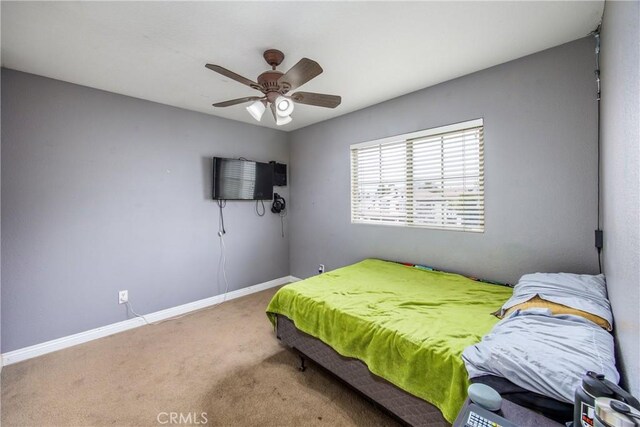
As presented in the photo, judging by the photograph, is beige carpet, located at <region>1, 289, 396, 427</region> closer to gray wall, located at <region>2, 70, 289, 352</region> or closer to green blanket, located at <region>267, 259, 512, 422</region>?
green blanket, located at <region>267, 259, 512, 422</region>

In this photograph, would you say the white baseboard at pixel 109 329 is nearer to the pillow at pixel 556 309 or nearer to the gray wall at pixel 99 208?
the gray wall at pixel 99 208

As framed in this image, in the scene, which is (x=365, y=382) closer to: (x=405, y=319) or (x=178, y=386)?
(x=405, y=319)

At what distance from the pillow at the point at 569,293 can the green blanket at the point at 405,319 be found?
0.23 meters

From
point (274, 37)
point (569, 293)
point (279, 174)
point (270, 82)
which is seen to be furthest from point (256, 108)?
point (569, 293)

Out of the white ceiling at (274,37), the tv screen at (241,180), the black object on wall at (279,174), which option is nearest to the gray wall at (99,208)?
the tv screen at (241,180)

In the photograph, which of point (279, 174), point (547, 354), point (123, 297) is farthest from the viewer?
point (279, 174)

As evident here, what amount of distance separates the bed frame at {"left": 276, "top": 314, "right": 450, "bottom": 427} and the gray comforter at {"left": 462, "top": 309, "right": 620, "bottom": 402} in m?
0.43

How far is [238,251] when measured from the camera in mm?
3680

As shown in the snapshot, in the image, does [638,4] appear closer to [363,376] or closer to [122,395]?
[363,376]

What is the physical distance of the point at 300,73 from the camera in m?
1.71

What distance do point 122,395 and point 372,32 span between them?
304cm

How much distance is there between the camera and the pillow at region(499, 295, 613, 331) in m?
1.24

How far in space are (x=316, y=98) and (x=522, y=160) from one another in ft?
5.74

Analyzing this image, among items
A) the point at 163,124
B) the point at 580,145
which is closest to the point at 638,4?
the point at 580,145
